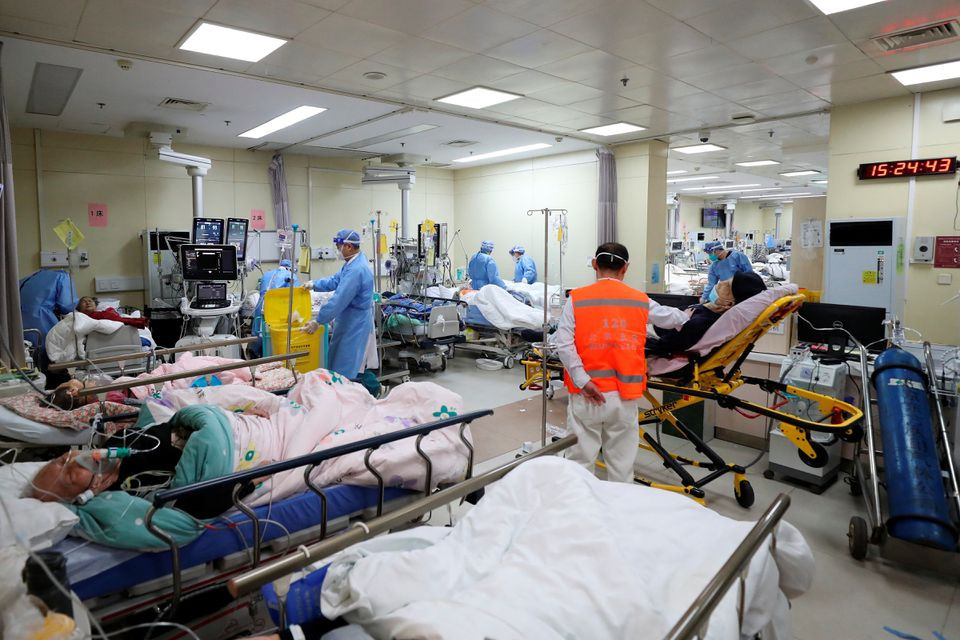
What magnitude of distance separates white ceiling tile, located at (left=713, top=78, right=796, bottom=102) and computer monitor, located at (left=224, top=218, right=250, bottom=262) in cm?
577

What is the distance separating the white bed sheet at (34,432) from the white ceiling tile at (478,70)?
3.77m

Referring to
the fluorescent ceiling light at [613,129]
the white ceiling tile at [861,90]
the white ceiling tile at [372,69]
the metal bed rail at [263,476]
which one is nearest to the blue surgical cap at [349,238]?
the white ceiling tile at [372,69]

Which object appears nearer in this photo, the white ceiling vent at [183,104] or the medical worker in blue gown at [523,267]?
the white ceiling vent at [183,104]

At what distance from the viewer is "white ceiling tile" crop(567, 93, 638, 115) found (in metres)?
5.82

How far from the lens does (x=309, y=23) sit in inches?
151

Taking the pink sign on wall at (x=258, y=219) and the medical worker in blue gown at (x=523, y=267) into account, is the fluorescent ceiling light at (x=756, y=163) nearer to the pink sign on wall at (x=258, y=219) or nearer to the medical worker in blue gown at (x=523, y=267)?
the medical worker in blue gown at (x=523, y=267)

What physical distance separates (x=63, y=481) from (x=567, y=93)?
5.15m

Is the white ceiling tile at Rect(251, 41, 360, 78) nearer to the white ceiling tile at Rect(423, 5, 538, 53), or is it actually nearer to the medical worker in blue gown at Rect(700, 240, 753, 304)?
the white ceiling tile at Rect(423, 5, 538, 53)

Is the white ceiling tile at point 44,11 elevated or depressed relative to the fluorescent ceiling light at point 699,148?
depressed

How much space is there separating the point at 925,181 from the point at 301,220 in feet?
26.7

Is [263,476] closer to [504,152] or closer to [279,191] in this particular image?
[279,191]

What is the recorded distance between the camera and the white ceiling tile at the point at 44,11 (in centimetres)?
340

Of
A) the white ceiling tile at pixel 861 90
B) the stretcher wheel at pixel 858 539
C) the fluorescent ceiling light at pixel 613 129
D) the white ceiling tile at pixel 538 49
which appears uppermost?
the fluorescent ceiling light at pixel 613 129

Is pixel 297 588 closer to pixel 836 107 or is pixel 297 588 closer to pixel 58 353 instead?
pixel 58 353
